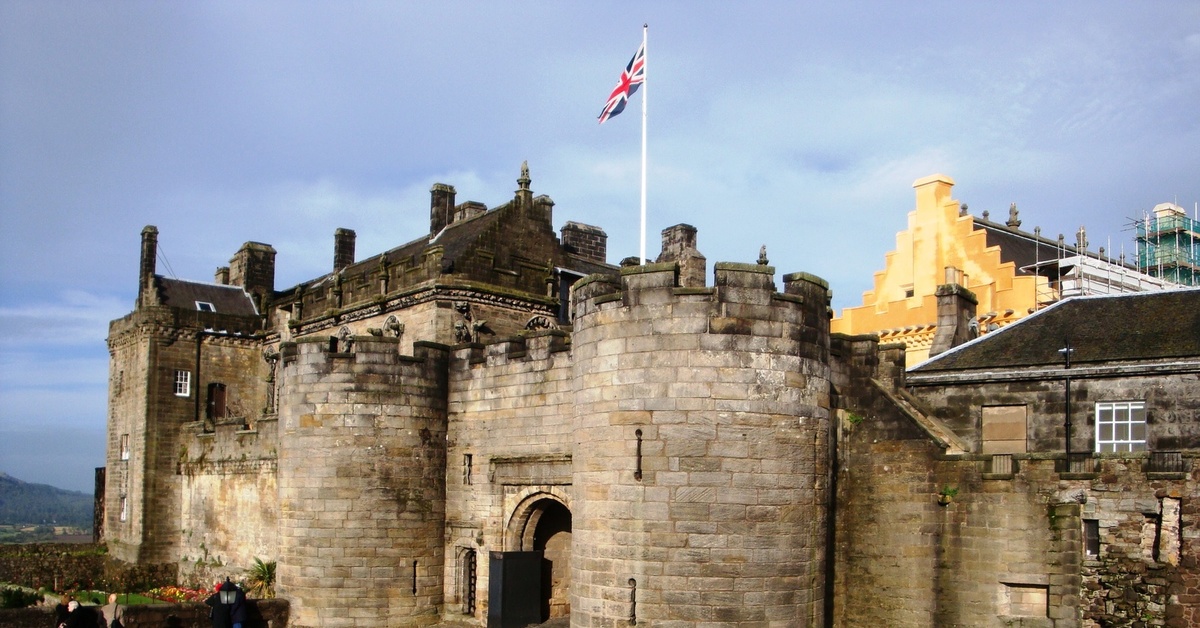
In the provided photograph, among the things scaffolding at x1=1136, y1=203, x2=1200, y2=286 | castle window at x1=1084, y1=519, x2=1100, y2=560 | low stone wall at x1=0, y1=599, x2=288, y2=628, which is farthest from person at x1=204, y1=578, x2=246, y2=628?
scaffolding at x1=1136, y1=203, x2=1200, y2=286

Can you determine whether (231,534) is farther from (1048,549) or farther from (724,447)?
(1048,549)

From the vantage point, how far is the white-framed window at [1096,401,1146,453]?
1978cm

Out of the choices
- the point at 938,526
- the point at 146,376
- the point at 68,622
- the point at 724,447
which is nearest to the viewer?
the point at 724,447

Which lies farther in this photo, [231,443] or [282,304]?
[282,304]

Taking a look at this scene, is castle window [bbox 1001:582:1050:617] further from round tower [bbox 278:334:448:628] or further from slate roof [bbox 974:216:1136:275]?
slate roof [bbox 974:216:1136:275]

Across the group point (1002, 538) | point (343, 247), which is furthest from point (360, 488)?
point (343, 247)

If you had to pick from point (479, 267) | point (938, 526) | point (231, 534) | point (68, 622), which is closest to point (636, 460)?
point (938, 526)

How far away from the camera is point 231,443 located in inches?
1312

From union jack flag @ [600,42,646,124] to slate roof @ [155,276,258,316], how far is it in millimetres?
22388

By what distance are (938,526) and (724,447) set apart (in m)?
4.23

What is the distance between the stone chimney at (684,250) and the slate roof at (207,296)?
15662 mm

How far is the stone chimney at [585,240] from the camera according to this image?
37312 mm

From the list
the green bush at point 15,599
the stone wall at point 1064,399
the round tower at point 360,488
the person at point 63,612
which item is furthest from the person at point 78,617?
the stone wall at point 1064,399

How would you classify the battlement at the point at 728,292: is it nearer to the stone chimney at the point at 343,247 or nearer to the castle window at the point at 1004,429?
the castle window at the point at 1004,429
